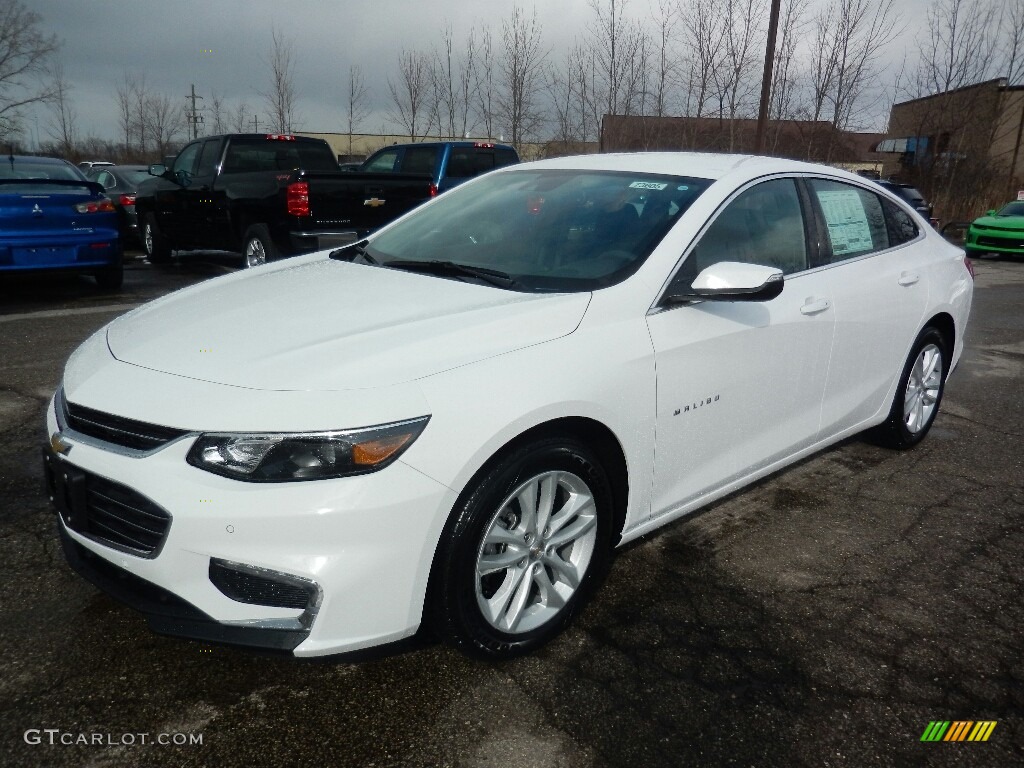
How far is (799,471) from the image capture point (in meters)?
4.37

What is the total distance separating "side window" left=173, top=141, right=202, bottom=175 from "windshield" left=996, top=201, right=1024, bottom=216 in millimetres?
17125

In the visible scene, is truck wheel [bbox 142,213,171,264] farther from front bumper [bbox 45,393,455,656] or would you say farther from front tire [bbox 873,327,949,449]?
front bumper [bbox 45,393,455,656]

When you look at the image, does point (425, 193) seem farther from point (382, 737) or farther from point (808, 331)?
point (382, 737)

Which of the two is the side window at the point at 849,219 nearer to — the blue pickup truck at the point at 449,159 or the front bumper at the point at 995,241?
the blue pickup truck at the point at 449,159

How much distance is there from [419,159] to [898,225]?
333 inches

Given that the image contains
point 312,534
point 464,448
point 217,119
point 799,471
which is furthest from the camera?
point 217,119

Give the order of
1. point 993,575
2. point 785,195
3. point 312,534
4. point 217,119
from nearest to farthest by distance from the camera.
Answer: point 312,534 < point 993,575 < point 785,195 < point 217,119

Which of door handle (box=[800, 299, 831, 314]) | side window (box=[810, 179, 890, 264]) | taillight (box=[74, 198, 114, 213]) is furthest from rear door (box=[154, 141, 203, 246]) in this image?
door handle (box=[800, 299, 831, 314])

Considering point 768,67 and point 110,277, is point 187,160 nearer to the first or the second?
point 110,277

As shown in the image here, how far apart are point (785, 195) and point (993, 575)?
1786 mm

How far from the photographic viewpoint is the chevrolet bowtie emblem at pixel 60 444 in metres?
2.33

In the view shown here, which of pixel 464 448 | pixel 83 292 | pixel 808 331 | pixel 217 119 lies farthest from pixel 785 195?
pixel 217 119

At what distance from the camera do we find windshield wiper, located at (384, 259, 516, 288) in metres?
2.95

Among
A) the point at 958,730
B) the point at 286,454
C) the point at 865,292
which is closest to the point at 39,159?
the point at 286,454
